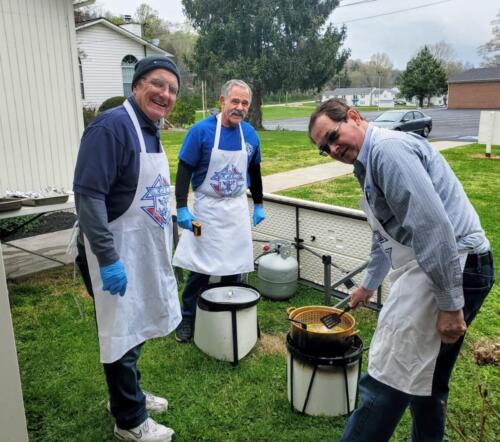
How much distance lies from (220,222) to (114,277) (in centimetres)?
147

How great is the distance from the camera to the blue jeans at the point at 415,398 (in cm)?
179

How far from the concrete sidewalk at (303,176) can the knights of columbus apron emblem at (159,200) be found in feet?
23.3

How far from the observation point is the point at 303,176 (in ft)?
36.8

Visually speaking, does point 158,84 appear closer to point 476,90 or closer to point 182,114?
point 182,114

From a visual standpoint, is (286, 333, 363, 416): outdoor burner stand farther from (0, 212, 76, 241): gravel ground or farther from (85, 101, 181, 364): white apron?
(0, 212, 76, 241): gravel ground

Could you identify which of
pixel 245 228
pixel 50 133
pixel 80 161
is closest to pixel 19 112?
pixel 50 133

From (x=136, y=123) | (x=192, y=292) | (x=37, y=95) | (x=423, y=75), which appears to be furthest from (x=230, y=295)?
(x=423, y=75)

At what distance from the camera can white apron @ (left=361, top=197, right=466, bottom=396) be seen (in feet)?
5.77

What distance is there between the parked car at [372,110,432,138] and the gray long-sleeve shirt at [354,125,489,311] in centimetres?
1656

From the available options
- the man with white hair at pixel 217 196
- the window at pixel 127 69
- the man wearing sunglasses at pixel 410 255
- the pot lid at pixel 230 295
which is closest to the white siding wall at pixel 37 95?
the man with white hair at pixel 217 196

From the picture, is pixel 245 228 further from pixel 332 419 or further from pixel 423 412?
pixel 423 412

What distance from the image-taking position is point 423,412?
2.07 metres

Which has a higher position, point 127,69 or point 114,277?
point 127,69

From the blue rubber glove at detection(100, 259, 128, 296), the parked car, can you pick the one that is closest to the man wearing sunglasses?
the blue rubber glove at detection(100, 259, 128, 296)
